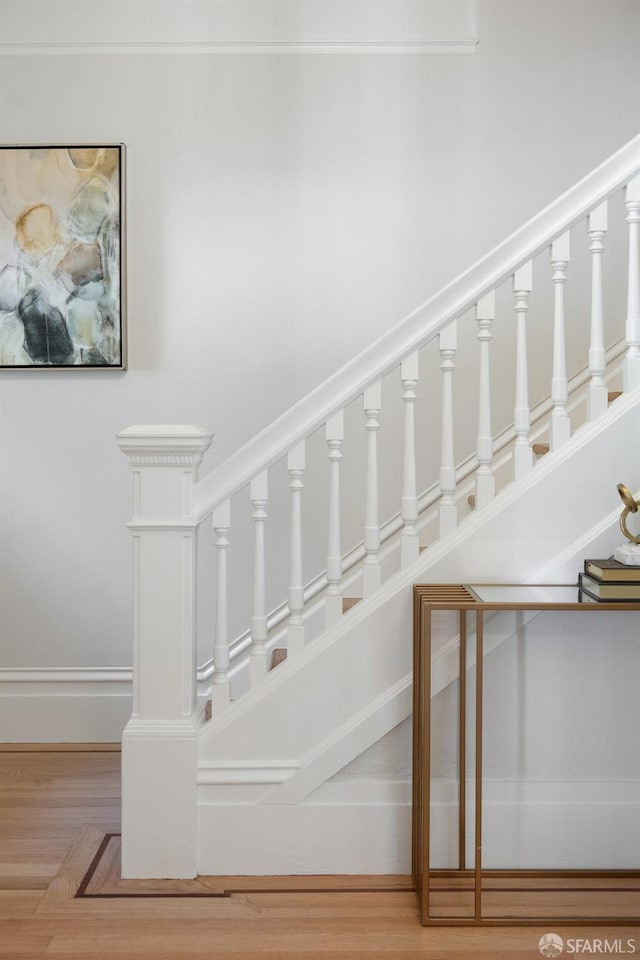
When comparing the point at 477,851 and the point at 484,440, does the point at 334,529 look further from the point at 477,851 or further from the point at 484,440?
the point at 477,851

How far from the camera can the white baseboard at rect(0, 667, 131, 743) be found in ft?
10.1

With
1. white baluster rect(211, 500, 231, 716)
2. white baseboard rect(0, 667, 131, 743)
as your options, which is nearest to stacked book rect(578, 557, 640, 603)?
white baluster rect(211, 500, 231, 716)

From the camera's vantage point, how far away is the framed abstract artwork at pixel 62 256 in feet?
9.93

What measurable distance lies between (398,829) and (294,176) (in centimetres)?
230

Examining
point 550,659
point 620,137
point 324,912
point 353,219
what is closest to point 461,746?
point 550,659

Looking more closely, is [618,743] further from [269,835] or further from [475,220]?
[475,220]

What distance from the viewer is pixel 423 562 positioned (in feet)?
6.84

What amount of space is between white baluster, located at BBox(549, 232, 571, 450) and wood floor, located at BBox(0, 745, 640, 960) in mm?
1175

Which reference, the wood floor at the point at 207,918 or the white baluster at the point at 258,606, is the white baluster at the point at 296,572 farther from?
the wood floor at the point at 207,918

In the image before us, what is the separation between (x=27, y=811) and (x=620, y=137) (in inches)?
124

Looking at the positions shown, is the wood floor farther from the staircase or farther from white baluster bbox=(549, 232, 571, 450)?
white baluster bbox=(549, 232, 571, 450)

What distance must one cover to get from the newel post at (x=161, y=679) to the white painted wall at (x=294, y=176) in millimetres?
1024

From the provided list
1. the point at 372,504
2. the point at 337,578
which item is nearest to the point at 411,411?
the point at 372,504

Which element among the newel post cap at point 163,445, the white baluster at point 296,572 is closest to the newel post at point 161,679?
the newel post cap at point 163,445
